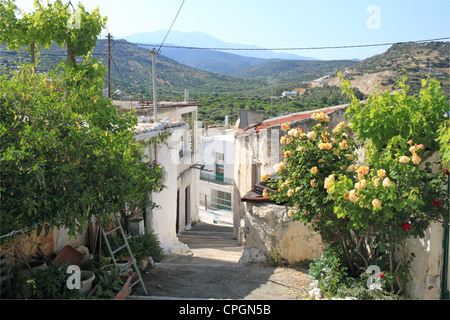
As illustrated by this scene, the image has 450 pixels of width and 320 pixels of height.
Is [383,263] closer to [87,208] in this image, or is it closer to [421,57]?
[87,208]

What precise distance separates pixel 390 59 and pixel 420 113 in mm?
13027

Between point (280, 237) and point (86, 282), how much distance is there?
349 cm

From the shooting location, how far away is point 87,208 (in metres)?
4.45

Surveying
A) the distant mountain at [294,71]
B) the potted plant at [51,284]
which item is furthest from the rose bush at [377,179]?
the distant mountain at [294,71]

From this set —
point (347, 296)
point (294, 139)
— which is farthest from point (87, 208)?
point (347, 296)

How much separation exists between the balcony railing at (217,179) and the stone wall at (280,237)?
19760mm

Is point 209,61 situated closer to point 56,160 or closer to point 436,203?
point 56,160

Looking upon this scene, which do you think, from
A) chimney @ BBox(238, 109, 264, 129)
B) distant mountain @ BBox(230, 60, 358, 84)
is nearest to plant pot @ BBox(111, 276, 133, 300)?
chimney @ BBox(238, 109, 264, 129)

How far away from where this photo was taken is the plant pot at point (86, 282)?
191 inches

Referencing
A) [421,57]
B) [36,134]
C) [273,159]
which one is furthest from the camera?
[421,57]

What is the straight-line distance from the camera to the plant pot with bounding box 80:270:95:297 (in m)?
4.86

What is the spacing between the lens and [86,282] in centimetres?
488

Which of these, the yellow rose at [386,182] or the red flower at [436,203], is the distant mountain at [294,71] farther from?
the yellow rose at [386,182]

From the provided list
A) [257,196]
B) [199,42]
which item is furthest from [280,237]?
[199,42]
